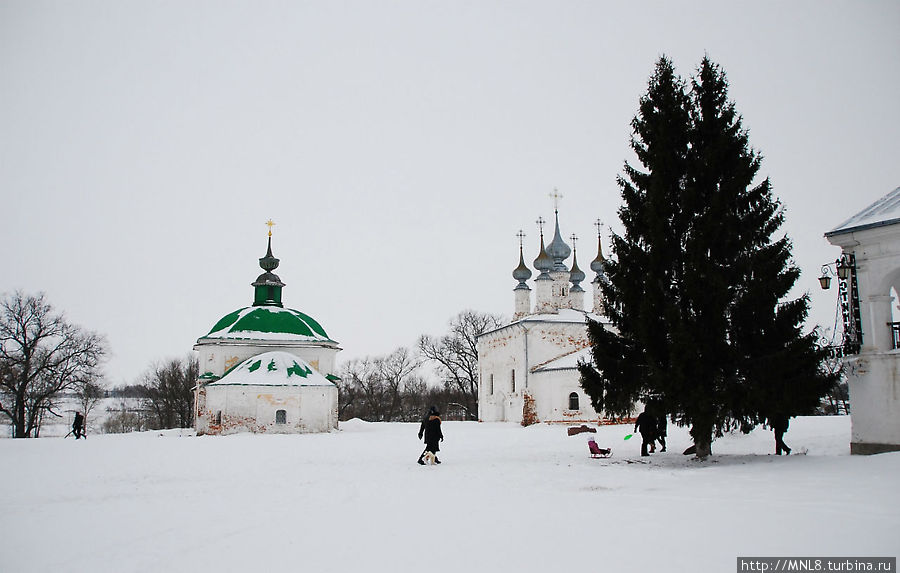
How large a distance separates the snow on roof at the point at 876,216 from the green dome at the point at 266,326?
1119 inches

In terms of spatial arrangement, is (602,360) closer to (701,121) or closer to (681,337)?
(681,337)

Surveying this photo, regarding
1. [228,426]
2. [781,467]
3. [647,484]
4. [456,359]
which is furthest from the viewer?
[456,359]

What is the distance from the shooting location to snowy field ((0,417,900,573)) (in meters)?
6.61

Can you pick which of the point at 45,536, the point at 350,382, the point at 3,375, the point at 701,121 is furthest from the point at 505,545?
the point at 350,382

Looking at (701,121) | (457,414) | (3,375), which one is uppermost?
(701,121)

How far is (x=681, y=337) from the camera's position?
13266 mm

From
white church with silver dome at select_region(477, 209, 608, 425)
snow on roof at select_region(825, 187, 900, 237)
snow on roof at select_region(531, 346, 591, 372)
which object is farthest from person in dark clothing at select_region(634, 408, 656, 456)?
snow on roof at select_region(531, 346, 591, 372)

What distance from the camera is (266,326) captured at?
37.1 meters

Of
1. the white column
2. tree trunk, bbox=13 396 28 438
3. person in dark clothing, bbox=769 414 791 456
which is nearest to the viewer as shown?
the white column

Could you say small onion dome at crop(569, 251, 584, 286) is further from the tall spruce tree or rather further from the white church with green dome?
the tall spruce tree

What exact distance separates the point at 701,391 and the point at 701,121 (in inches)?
232

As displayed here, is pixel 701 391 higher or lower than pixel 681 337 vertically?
lower

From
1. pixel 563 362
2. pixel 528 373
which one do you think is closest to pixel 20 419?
pixel 528 373

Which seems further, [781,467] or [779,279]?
[779,279]
